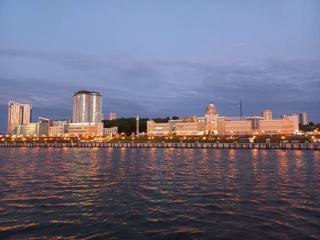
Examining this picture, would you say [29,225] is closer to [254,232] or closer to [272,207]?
[254,232]

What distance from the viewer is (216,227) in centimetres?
1551

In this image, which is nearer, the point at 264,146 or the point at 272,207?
the point at 272,207

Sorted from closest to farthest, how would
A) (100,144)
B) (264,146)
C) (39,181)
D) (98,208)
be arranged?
(98,208) < (39,181) < (264,146) < (100,144)

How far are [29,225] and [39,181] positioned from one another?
54.9 ft

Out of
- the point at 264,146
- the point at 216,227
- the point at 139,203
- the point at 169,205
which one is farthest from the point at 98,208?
the point at 264,146

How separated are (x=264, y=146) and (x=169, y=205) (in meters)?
120

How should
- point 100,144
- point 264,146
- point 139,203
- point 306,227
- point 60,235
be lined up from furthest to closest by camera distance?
point 100,144, point 264,146, point 139,203, point 306,227, point 60,235

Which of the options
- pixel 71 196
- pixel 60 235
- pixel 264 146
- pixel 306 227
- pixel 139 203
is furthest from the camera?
pixel 264 146

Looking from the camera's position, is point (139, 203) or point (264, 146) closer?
point (139, 203)

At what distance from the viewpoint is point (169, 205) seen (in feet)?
66.6

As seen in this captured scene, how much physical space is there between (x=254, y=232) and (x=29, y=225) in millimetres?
10209

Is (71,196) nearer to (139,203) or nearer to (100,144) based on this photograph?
(139,203)

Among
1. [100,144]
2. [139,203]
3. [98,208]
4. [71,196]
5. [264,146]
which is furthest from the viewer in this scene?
[100,144]

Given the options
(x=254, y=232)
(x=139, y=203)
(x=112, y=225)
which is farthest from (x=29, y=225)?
(x=254, y=232)
